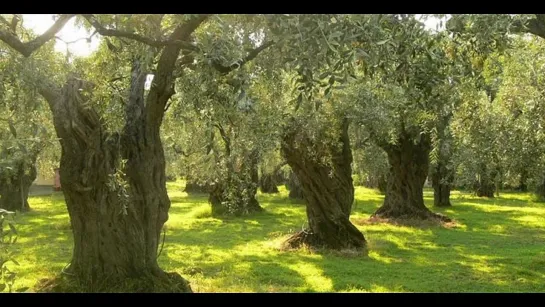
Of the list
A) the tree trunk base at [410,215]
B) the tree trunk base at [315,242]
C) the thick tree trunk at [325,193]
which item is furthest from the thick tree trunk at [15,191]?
the tree trunk base at [410,215]

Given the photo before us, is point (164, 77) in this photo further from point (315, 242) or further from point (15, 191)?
point (15, 191)

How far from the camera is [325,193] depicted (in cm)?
1594

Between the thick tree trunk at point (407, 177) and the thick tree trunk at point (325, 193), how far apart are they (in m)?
7.80

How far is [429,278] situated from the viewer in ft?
41.3

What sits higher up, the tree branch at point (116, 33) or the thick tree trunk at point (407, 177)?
the tree branch at point (116, 33)

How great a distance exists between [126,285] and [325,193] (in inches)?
296

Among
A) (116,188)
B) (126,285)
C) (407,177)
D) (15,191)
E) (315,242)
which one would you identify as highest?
(407,177)

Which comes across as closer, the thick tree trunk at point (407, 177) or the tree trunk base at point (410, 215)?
the tree trunk base at point (410, 215)

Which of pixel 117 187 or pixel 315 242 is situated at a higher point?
pixel 117 187

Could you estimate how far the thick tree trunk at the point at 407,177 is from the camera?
77.7 ft

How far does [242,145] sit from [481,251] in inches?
306

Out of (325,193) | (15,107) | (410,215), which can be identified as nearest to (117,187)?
(15,107)

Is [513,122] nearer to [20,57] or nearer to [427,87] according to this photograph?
[427,87]

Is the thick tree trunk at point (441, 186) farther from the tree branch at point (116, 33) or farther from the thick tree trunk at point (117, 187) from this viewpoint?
the tree branch at point (116, 33)
